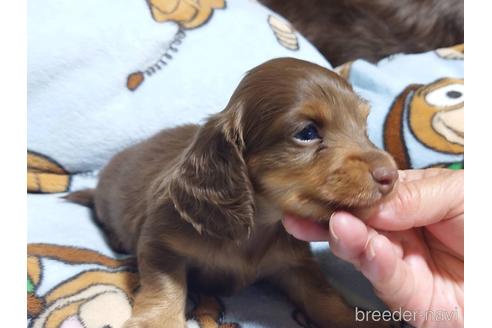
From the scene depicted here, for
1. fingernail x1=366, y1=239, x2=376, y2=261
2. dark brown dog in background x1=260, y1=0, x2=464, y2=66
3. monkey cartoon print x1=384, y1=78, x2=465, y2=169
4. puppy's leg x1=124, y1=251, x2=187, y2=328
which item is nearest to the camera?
fingernail x1=366, y1=239, x2=376, y2=261

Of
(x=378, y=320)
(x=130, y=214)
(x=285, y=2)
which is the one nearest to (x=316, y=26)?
(x=285, y=2)

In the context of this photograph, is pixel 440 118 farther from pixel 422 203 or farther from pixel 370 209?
pixel 370 209

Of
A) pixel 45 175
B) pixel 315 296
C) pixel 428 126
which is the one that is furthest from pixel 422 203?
pixel 45 175

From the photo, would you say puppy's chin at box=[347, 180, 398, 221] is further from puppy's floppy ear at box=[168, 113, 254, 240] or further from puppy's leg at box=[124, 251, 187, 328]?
puppy's leg at box=[124, 251, 187, 328]

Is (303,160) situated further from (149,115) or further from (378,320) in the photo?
(149,115)

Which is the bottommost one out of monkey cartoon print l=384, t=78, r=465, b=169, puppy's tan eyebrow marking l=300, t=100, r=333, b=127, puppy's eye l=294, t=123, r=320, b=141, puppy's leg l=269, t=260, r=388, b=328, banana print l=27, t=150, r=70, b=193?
banana print l=27, t=150, r=70, b=193

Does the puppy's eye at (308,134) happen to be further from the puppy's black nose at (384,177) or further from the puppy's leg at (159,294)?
the puppy's leg at (159,294)

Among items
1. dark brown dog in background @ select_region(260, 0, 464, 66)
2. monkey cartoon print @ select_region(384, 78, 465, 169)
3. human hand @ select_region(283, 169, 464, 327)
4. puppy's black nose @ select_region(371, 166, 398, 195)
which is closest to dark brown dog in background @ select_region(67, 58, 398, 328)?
puppy's black nose @ select_region(371, 166, 398, 195)
